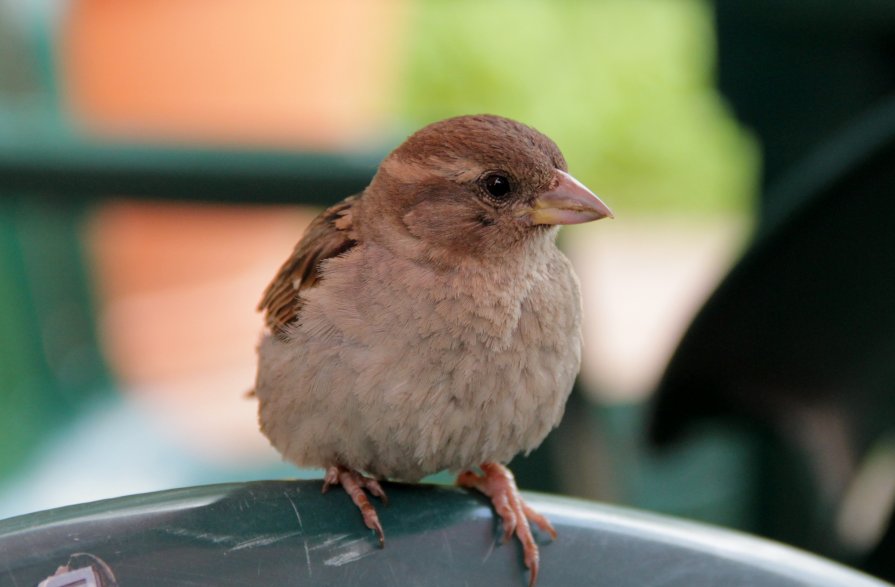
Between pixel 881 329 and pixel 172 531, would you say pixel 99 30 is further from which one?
pixel 172 531

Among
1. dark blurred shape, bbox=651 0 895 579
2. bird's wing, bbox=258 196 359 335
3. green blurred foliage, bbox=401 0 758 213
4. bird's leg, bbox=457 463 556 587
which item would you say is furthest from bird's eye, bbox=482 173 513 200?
green blurred foliage, bbox=401 0 758 213

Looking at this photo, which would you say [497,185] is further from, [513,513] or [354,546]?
[354,546]

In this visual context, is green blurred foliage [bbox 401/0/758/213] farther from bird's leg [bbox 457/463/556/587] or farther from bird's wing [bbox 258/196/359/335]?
bird's leg [bbox 457/463/556/587]

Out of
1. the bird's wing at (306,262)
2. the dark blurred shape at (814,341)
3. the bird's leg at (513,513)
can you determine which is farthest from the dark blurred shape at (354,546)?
the dark blurred shape at (814,341)

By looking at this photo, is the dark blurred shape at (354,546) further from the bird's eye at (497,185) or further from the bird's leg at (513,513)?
the bird's eye at (497,185)

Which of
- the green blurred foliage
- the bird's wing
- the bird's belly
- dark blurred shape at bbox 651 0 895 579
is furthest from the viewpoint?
the green blurred foliage
